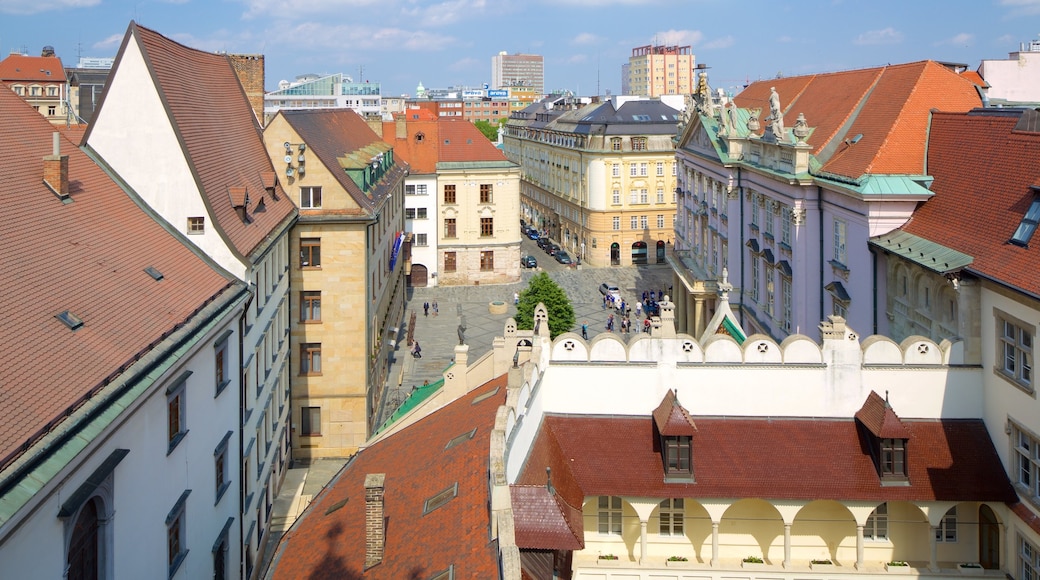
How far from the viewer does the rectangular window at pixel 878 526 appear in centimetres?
2681

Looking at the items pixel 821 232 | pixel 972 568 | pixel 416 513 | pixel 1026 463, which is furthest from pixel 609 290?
pixel 416 513

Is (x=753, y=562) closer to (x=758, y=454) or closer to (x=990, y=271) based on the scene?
(x=758, y=454)

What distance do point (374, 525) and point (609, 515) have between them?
31.0 feet

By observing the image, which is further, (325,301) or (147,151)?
(325,301)

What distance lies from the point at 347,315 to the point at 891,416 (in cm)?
2486

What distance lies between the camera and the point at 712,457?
88.0 ft

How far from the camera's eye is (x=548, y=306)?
5712 centimetres

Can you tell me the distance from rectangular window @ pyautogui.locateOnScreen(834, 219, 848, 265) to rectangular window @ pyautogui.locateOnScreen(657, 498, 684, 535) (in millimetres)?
16453

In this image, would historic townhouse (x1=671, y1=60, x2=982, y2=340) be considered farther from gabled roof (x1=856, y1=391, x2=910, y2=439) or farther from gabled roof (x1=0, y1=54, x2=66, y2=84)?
gabled roof (x1=0, y1=54, x2=66, y2=84)

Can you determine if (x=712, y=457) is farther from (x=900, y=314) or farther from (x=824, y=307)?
(x=824, y=307)

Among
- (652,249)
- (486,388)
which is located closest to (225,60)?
(486,388)

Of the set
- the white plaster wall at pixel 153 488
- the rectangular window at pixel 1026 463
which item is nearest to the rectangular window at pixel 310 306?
the white plaster wall at pixel 153 488

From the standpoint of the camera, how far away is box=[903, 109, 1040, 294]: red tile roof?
88.5ft

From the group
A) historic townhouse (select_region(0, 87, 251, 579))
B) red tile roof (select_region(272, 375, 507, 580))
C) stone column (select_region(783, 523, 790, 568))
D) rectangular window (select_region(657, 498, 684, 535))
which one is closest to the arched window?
historic townhouse (select_region(0, 87, 251, 579))
